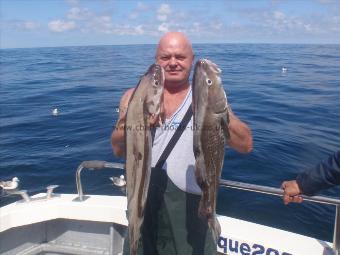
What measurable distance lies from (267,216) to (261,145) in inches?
158

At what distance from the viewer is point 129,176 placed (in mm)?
2902

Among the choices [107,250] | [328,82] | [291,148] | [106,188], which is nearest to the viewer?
[107,250]

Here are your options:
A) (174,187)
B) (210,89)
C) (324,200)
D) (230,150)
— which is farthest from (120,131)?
→ (230,150)

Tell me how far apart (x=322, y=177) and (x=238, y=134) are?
882mm

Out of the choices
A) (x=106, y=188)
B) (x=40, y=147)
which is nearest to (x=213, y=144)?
(x=106, y=188)

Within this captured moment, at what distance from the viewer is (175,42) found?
3373 millimetres

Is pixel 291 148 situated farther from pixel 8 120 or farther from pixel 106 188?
pixel 8 120

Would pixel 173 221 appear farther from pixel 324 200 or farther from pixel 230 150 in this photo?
pixel 230 150

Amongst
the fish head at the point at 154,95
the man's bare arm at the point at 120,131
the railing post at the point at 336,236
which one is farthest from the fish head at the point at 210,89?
the railing post at the point at 336,236

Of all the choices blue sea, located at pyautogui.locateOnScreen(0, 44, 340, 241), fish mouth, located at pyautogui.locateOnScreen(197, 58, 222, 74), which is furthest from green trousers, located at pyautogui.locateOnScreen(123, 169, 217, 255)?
blue sea, located at pyautogui.locateOnScreen(0, 44, 340, 241)

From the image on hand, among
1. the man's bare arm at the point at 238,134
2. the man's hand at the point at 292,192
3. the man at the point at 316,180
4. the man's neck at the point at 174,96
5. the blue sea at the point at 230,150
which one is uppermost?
the man's neck at the point at 174,96

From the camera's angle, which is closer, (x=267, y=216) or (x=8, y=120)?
(x=267, y=216)

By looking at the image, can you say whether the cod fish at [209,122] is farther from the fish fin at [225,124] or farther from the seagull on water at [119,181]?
the seagull on water at [119,181]

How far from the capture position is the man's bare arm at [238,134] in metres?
3.06
